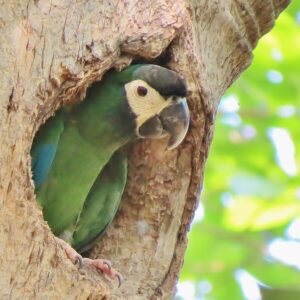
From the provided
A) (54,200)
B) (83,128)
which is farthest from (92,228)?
(83,128)

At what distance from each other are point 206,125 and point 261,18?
44cm

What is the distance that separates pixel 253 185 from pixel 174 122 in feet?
3.94

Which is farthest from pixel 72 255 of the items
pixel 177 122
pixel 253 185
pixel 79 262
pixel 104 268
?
pixel 253 185

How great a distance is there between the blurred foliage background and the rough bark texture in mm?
963

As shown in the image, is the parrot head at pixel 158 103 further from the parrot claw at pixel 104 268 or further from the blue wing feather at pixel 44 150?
the parrot claw at pixel 104 268

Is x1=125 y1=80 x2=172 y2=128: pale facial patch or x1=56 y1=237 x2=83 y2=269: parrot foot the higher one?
x1=125 y1=80 x2=172 y2=128: pale facial patch

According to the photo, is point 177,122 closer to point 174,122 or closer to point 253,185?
point 174,122

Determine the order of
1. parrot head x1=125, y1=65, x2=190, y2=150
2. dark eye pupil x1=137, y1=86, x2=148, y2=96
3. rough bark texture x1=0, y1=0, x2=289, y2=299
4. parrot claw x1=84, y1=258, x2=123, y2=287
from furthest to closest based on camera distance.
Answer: dark eye pupil x1=137, y1=86, x2=148, y2=96, parrot head x1=125, y1=65, x2=190, y2=150, parrot claw x1=84, y1=258, x2=123, y2=287, rough bark texture x1=0, y1=0, x2=289, y2=299

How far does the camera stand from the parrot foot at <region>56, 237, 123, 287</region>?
2.01 m

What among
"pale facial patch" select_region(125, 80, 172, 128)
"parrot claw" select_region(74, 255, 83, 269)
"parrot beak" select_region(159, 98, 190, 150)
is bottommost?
"parrot claw" select_region(74, 255, 83, 269)

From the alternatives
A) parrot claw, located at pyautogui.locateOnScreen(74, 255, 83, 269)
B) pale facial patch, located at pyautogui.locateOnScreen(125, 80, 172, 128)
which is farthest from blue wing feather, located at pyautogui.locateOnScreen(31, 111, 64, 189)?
parrot claw, located at pyautogui.locateOnScreen(74, 255, 83, 269)

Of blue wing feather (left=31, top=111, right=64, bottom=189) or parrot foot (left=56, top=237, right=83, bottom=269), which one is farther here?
blue wing feather (left=31, top=111, right=64, bottom=189)

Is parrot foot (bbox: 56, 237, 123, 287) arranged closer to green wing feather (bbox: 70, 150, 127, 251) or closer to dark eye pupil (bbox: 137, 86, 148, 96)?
green wing feather (bbox: 70, 150, 127, 251)

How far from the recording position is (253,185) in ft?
11.3
